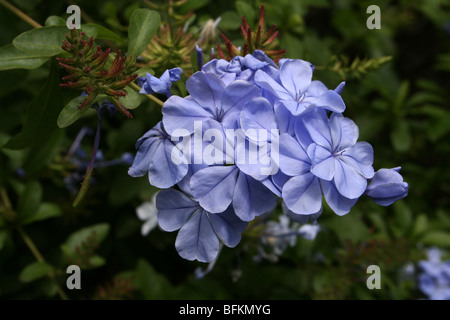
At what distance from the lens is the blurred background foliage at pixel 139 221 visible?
1709 millimetres

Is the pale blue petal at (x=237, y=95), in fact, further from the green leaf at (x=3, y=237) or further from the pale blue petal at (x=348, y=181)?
the green leaf at (x=3, y=237)

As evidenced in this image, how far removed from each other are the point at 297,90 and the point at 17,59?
0.76 m

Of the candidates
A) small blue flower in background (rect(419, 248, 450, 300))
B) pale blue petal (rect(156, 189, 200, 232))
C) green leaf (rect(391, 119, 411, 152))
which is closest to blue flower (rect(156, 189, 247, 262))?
pale blue petal (rect(156, 189, 200, 232))

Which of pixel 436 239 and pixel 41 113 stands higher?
pixel 41 113

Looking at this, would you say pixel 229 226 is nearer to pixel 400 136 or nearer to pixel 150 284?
pixel 150 284

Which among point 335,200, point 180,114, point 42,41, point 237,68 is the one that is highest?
point 42,41

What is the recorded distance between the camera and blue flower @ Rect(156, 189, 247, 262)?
42.3 inches

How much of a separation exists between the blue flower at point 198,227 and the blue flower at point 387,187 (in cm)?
31

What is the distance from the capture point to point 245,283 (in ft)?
6.28

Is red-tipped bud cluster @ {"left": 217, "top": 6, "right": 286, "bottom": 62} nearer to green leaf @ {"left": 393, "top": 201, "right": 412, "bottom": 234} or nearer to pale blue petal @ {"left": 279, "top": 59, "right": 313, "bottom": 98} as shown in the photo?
pale blue petal @ {"left": 279, "top": 59, "right": 313, "bottom": 98}

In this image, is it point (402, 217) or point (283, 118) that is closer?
point (283, 118)

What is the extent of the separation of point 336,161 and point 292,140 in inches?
4.7

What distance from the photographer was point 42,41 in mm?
1183

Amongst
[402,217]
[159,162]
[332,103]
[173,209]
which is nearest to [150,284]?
[173,209]
